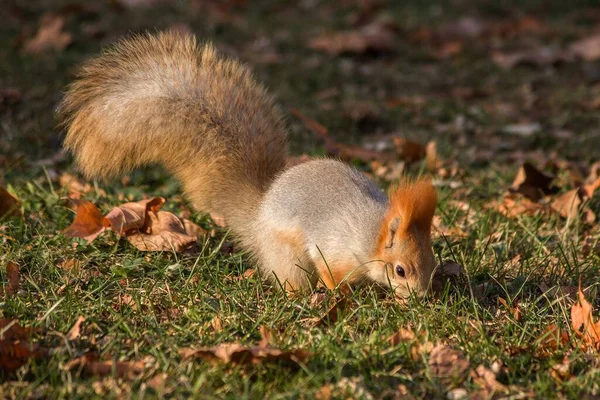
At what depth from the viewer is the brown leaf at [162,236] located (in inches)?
115

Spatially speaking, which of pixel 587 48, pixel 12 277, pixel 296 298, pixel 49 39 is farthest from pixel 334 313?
pixel 587 48

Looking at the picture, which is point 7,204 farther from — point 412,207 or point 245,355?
point 412,207

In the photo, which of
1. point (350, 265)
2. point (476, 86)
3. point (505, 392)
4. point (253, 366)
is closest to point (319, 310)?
point (350, 265)

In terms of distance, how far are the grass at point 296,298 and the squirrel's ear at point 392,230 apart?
0.18m

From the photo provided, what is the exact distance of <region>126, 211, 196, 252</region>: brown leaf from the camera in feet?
9.56

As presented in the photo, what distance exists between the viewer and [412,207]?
2.50m

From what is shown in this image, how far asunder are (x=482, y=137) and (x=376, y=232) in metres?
2.13

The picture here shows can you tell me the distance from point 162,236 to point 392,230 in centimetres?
85

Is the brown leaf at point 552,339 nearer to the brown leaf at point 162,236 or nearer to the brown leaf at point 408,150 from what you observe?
the brown leaf at point 162,236

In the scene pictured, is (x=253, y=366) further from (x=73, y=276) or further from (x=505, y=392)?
(x=73, y=276)

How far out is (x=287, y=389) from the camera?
209 centimetres

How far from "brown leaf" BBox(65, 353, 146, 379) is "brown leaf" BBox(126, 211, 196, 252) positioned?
75 cm

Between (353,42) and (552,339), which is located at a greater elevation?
(353,42)

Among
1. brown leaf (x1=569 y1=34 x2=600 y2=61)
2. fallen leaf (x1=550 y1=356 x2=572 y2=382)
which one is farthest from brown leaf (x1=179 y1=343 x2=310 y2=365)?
brown leaf (x1=569 y1=34 x2=600 y2=61)
